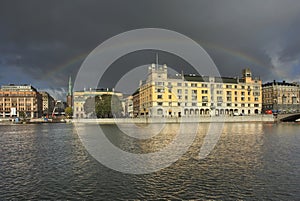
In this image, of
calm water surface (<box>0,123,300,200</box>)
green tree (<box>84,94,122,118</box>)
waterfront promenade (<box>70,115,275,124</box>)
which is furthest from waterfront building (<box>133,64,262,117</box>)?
calm water surface (<box>0,123,300,200</box>)

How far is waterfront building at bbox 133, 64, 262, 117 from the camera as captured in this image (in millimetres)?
159250

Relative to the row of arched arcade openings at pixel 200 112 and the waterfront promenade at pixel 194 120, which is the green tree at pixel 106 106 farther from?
the row of arched arcade openings at pixel 200 112

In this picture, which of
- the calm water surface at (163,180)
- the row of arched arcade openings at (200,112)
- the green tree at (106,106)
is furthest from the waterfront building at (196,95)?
the calm water surface at (163,180)

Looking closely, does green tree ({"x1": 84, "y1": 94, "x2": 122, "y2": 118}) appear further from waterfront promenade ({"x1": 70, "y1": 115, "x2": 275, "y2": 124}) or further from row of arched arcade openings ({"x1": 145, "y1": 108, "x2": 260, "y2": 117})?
row of arched arcade openings ({"x1": 145, "y1": 108, "x2": 260, "y2": 117})

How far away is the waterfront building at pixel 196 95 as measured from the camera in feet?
522

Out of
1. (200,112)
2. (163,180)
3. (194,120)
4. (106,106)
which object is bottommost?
(163,180)

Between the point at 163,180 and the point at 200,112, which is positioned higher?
the point at 200,112

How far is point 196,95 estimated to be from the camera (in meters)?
167

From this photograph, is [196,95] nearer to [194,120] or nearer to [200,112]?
[200,112]

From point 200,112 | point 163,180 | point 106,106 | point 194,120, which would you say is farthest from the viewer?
point 200,112

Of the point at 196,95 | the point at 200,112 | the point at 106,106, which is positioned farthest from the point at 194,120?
the point at 106,106

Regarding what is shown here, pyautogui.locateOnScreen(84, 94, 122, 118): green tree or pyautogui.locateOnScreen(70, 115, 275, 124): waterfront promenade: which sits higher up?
pyautogui.locateOnScreen(84, 94, 122, 118): green tree

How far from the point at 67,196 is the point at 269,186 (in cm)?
1347

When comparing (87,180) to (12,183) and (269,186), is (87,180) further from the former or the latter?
(269,186)
